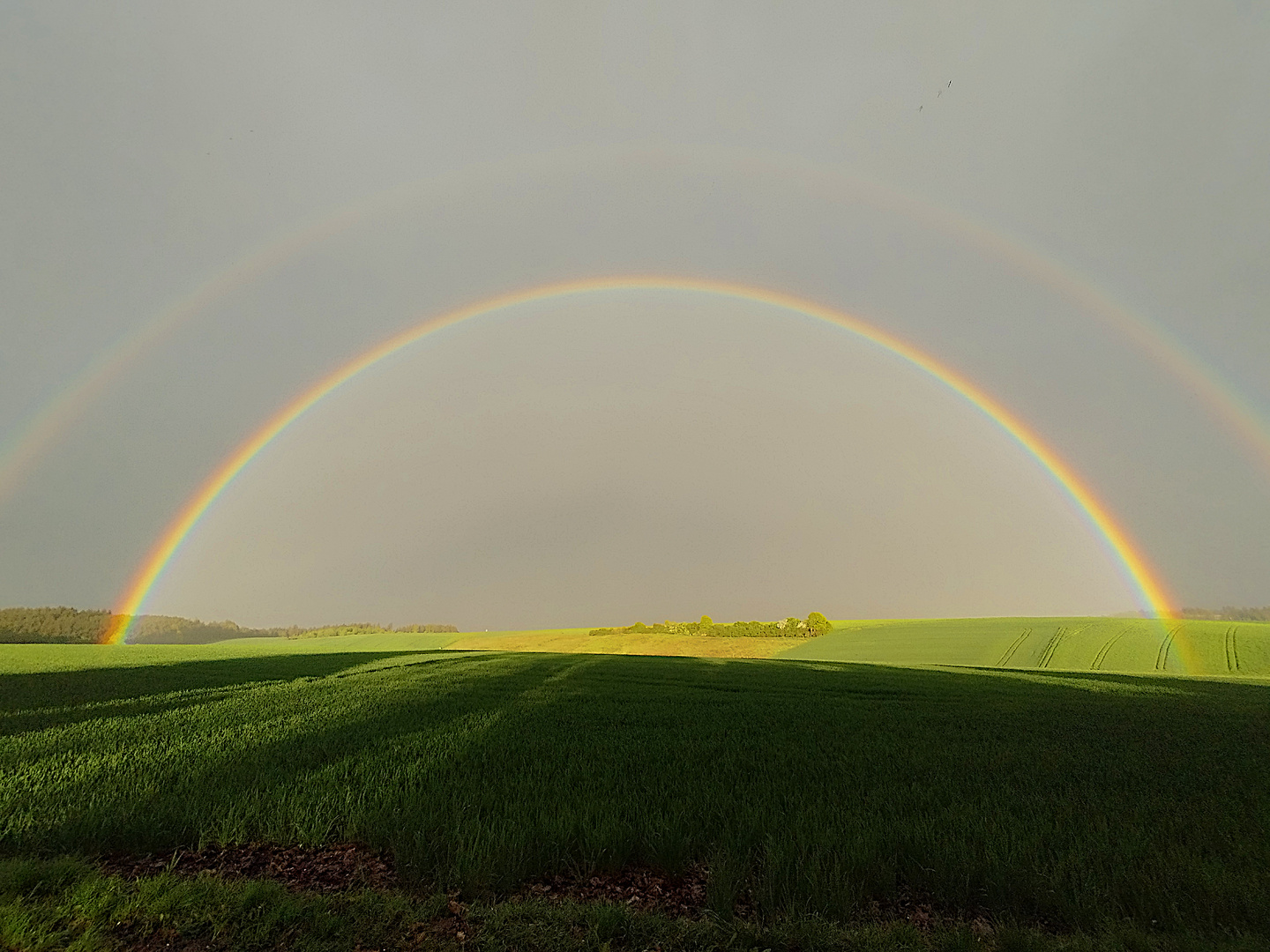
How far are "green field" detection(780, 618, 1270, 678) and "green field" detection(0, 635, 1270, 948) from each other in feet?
140

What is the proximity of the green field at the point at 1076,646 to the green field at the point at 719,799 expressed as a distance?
42.6 metres

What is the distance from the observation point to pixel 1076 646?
6169 cm

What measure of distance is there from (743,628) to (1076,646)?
41.3 meters

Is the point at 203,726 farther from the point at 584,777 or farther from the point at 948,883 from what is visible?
the point at 948,883

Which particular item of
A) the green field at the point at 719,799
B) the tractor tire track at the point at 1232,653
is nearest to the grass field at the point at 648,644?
the tractor tire track at the point at 1232,653

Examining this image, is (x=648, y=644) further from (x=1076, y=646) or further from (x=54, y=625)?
(x=54, y=625)

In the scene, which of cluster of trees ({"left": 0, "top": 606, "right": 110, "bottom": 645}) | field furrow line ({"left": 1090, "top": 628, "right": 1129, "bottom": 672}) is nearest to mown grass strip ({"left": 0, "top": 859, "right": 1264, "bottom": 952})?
field furrow line ({"left": 1090, "top": 628, "right": 1129, "bottom": 672})

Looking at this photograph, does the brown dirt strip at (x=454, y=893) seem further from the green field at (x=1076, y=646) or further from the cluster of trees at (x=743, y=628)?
the cluster of trees at (x=743, y=628)

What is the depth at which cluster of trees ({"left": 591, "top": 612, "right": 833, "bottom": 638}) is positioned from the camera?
87625 mm

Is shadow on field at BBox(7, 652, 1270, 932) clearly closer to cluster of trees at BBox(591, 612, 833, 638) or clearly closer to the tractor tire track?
the tractor tire track

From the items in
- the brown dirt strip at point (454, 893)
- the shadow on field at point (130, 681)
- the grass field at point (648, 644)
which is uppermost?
the brown dirt strip at point (454, 893)

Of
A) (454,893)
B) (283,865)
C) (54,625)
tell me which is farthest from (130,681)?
(54,625)

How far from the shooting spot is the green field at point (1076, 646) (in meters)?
52.9

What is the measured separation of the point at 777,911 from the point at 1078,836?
13.6ft
